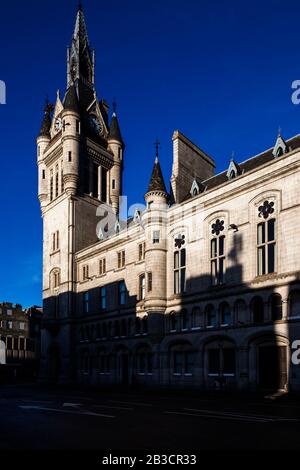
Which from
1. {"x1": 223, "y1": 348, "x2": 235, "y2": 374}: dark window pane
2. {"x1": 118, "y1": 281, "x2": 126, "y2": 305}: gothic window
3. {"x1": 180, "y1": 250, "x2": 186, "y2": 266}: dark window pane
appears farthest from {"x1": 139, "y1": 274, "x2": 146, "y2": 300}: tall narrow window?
{"x1": 223, "y1": 348, "x2": 235, "y2": 374}: dark window pane

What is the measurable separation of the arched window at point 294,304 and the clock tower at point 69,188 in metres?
31.1

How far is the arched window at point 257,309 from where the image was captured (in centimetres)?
3319

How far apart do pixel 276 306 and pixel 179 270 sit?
1054 centimetres

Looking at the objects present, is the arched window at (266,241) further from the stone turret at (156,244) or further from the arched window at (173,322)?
the stone turret at (156,244)

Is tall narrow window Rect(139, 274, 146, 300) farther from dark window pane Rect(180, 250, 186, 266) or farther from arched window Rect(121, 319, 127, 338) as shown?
dark window pane Rect(180, 250, 186, 266)

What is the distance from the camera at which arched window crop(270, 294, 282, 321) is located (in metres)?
32.0

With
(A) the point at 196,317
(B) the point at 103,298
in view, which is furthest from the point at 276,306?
(B) the point at 103,298

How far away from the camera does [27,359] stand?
95125mm

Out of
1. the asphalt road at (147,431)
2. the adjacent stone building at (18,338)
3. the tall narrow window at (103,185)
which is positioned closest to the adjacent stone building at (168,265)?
the tall narrow window at (103,185)

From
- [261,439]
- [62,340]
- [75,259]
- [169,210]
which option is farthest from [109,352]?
[261,439]

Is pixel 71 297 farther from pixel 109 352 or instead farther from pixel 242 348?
pixel 242 348

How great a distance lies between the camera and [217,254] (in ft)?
122

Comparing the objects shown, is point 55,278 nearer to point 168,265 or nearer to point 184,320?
point 168,265

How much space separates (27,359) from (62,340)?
42.5 metres
